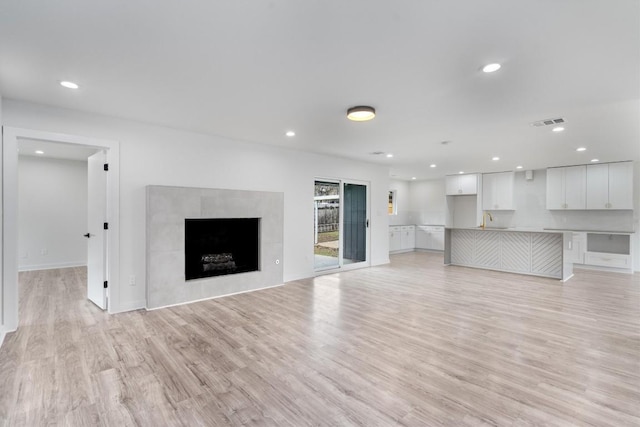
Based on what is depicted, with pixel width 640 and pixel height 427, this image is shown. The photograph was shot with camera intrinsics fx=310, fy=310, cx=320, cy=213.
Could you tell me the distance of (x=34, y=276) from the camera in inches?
237

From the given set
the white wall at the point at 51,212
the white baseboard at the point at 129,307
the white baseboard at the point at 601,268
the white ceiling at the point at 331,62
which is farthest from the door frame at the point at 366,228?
the white wall at the point at 51,212

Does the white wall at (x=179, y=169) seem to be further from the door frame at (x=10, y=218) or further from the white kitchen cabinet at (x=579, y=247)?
the white kitchen cabinet at (x=579, y=247)

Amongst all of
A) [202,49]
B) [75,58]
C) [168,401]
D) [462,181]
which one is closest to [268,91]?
[202,49]

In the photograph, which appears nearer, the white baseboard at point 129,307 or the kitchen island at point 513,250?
the white baseboard at point 129,307

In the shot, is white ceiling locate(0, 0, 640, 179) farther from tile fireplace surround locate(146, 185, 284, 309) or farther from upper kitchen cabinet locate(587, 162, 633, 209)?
upper kitchen cabinet locate(587, 162, 633, 209)

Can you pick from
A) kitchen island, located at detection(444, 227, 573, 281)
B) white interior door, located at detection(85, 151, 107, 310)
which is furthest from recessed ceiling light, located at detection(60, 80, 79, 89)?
kitchen island, located at detection(444, 227, 573, 281)

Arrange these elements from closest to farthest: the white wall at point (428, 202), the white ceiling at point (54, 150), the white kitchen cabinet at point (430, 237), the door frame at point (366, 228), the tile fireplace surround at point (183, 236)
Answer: the tile fireplace surround at point (183, 236) < the white ceiling at point (54, 150) < the door frame at point (366, 228) < the white kitchen cabinet at point (430, 237) < the white wall at point (428, 202)

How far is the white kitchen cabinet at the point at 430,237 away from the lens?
398 inches

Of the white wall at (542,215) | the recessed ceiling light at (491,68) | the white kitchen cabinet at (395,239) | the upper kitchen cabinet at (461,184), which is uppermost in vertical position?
the recessed ceiling light at (491,68)

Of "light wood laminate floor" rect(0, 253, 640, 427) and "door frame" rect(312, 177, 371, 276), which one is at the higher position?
"door frame" rect(312, 177, 371, 276)

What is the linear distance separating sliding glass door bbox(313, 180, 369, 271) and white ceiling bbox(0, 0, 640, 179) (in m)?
2.40

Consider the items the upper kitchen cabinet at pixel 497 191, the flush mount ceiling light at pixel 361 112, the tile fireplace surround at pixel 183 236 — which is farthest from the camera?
the upper kitchen cabinet at pixel 497 191

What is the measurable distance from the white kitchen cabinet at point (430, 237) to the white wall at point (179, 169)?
203 inches

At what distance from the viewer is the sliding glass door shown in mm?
6555
